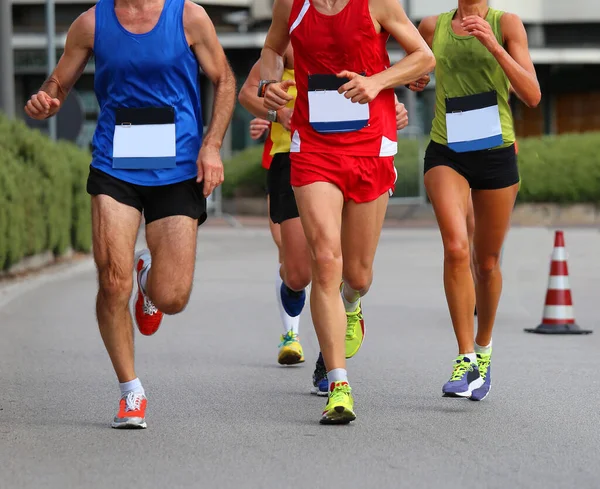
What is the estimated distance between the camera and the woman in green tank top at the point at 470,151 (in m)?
7.47

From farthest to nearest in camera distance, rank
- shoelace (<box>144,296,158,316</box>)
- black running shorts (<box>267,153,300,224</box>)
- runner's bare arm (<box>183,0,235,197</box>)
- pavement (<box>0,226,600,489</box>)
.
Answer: black running shorts (<box>267,153,300,224</box>) < shoelace (<box>144,296,158,316</box>) < runner's bare arm (<box>183,0,235,197</box>) < pavement (<box>0,226,600,489</box>)

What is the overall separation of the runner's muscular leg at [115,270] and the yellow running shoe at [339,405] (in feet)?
2.87

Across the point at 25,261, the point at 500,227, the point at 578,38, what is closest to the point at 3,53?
the point at 25,261

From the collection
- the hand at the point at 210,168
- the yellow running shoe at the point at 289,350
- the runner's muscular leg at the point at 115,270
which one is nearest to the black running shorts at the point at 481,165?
the hand at the point at 210,168

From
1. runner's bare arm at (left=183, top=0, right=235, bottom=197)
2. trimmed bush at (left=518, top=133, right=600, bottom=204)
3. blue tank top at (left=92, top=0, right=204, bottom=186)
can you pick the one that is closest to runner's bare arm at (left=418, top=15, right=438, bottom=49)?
runner's bare arm at (left=183, top=0, right=235, bottom=197)

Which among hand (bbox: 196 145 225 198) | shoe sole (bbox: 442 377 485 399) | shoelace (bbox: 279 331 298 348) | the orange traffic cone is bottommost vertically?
the orange traffic cone

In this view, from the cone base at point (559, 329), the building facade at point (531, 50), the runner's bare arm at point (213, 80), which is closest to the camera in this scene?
the runner's bare arm at point (213, 80)

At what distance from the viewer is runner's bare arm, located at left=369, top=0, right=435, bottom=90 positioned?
6.79 metres

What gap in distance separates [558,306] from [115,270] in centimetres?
538

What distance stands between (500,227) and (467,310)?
1.57ft

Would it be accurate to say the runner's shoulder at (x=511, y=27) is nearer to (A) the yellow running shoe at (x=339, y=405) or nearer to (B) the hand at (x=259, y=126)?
(B) the hand at (x=259, y=126)

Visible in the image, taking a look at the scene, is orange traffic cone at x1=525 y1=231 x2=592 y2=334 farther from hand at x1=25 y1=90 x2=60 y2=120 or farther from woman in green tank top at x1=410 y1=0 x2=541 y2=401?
hand at x1=25 y1=90 x2=60 y2=120

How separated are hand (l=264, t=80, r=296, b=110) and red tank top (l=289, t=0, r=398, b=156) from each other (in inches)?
3.6

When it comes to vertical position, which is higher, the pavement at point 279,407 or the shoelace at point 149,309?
the shoelace at point 149,309
